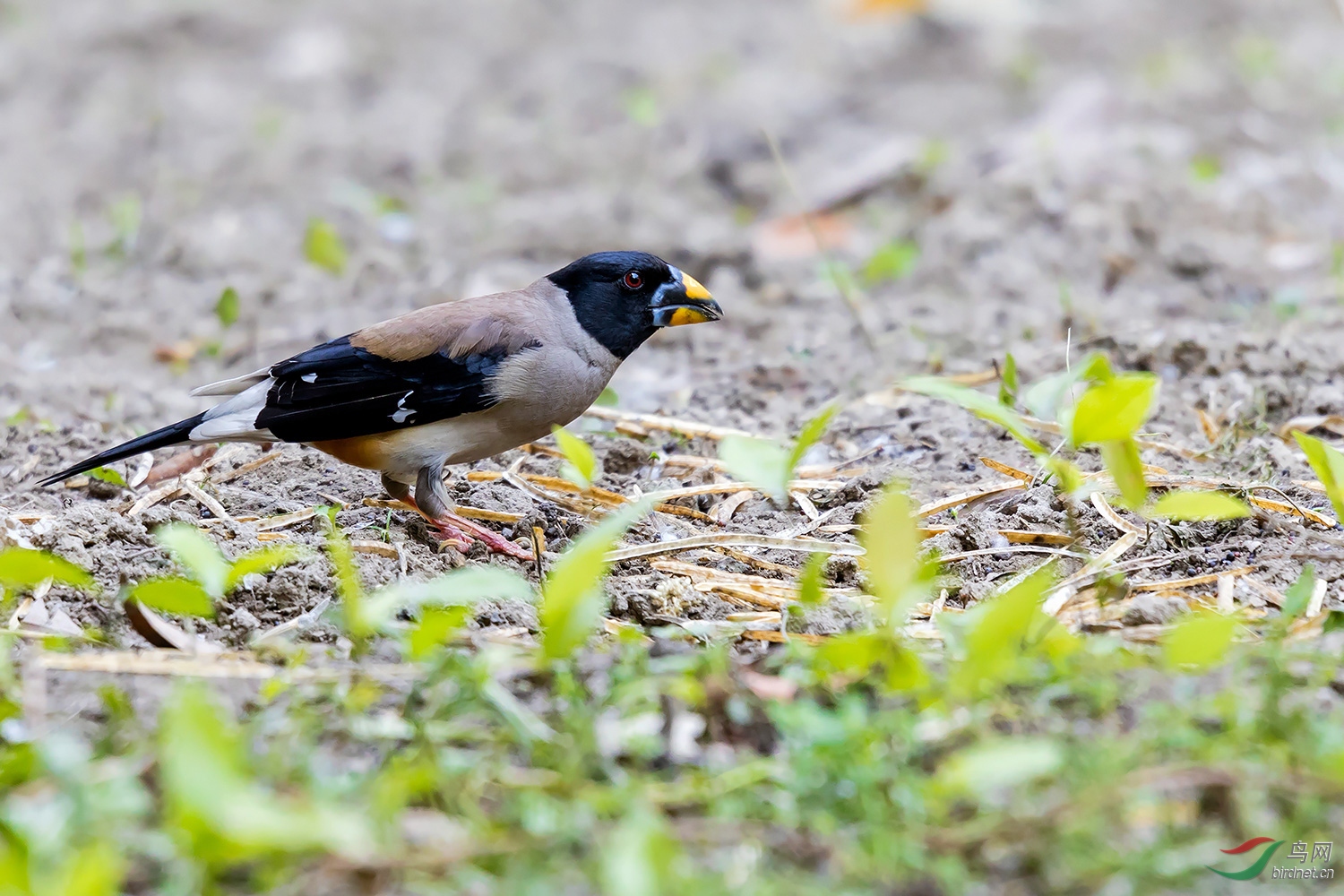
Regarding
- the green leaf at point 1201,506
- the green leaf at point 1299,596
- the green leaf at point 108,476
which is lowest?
the green leaf at point 108,476

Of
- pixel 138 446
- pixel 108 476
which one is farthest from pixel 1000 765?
pixel 108 476

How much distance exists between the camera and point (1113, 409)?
2.69 m

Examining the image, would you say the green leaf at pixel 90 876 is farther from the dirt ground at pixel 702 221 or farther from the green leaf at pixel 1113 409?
the green leaf at pixel 1113 409

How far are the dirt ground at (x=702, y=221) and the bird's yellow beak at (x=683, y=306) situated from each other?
1.50ft

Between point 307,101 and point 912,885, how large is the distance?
923 centimetres

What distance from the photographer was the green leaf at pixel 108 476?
170 inches

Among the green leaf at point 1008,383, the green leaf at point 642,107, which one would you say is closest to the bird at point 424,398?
the green leaf at point 1008,383

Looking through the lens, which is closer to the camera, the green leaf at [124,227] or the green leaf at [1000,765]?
the green leaf at [1000,765]

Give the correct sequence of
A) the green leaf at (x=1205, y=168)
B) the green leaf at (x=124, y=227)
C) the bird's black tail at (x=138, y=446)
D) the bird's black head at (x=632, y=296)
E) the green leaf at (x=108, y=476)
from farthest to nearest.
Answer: the green leaf at (x=1205, y=168) → the green leaf at (x=124, y=227) → the bird's black head at (x=632, y=296) → the green leaf at (x=108, y=476) → the bird's black tail at (x=138, y=446)

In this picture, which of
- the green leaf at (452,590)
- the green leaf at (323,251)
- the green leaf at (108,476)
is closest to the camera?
the green leaf at (452,590)

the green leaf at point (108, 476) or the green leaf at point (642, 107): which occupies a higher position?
the green leaf at point (642, 107)

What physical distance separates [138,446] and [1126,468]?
298 cm

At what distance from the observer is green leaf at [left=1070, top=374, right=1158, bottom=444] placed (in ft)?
8.76

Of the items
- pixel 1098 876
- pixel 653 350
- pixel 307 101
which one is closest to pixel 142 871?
pixel 1098 876
